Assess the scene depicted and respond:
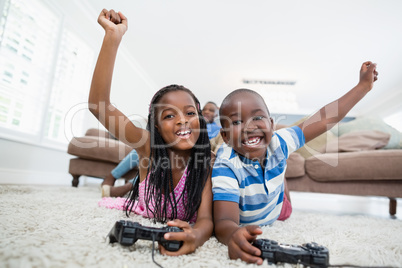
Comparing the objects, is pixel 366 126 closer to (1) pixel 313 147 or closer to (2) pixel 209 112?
(1) pixel 313 147

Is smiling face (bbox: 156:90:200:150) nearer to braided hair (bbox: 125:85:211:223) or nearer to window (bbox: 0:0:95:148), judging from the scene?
braided hair (bbox: 125:85:211:223)

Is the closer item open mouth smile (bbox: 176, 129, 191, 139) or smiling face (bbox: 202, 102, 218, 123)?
open mouth smile (bbox: 176, 129, 191, 139)

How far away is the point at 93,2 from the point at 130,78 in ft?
5.27

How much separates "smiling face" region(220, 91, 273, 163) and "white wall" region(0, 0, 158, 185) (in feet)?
7.44

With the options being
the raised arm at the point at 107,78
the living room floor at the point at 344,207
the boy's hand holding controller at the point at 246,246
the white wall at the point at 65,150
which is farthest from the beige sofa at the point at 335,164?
the boy's hand holding controller at the point at 246,246

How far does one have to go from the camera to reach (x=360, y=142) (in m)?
1.95

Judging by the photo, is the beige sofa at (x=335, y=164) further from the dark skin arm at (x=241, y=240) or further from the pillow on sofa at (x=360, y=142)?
the dark skin arm at (x=241, y=240)

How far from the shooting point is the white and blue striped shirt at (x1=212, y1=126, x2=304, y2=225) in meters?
0.81

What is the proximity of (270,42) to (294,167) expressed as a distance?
2.27 metres

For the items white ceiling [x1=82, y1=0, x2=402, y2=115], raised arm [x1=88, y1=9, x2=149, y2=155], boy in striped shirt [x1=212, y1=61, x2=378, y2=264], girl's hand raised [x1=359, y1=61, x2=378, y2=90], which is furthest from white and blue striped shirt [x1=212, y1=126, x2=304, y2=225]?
white ceiling [x1=82, y1=0, x2=402, y2=115]

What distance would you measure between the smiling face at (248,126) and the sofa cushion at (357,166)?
1129 mm

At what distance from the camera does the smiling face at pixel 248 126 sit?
2.94 feet

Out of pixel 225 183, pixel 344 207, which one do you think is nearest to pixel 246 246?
pixel 225 183

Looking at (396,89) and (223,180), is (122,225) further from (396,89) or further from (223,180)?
(396,89)
